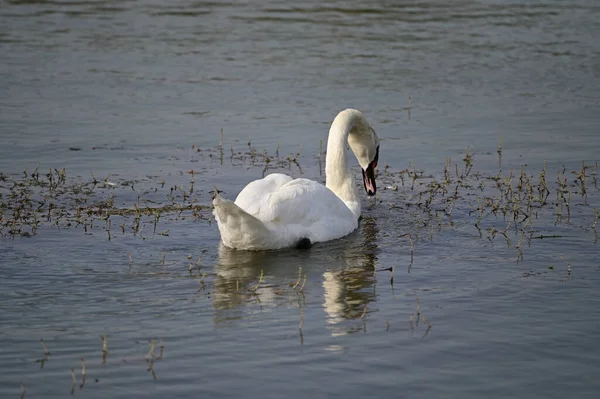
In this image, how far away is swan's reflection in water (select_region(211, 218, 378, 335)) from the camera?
25.5ft

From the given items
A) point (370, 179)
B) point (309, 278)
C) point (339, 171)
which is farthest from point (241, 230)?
point (370, 179)

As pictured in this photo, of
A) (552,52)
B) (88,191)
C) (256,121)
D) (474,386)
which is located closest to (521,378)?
(474,386)

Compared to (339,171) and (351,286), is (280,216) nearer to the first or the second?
(351,286)

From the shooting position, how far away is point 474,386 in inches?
249

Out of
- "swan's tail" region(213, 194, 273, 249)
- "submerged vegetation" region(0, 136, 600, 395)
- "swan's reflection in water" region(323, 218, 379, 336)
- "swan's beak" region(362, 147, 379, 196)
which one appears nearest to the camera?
"swan's reflection in water" region(323, 218, 379, 336)

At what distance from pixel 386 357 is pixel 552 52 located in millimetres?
14706

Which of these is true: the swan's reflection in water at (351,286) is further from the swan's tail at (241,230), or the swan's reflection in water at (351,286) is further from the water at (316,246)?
the swan's tail at (241,230)

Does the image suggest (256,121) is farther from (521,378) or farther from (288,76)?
(521,378)

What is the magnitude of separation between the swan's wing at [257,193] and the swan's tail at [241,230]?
0.21 meters

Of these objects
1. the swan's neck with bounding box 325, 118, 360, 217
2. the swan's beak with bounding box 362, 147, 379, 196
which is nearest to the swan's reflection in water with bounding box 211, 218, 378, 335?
the swan's neck with bounding box 325, 118, 360, 217

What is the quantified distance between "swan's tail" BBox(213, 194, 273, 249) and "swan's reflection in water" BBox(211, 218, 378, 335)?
11 centimetres

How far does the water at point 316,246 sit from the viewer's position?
6656mm

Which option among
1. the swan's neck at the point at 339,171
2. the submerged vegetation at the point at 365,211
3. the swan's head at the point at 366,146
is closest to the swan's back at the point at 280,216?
the submerged vegetation at the point at 365,211

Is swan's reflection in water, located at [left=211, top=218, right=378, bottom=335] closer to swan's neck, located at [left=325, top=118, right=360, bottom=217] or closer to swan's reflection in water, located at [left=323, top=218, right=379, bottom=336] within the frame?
swan's reflection in water, located at [left=323, top=218, right=379, bottom=336]
